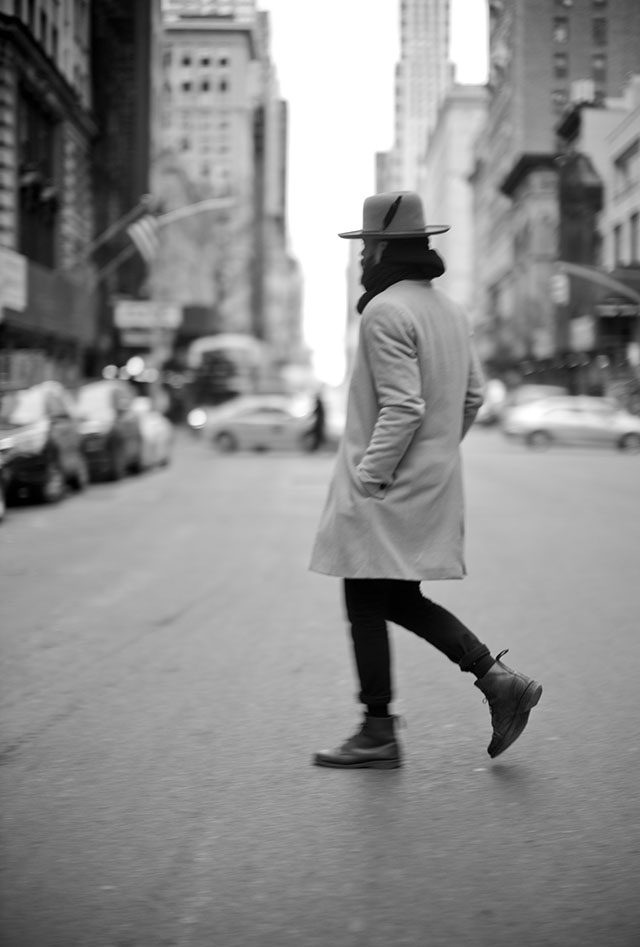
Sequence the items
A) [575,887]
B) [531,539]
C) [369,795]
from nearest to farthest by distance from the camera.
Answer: [575,887] → [369,795] → [531,539]

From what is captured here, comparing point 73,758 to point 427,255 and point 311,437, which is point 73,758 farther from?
point 311,437

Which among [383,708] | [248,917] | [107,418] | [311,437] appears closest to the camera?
[248,917]

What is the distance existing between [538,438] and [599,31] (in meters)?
31.9

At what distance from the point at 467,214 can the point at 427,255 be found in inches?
4794

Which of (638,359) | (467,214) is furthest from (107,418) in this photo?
(467,214)

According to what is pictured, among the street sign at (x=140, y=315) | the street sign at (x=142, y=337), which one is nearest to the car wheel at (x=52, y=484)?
the street sign at (x=140, y=315)

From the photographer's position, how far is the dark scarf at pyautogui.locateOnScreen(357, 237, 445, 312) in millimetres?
4418

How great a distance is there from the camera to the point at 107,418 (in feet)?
70.7

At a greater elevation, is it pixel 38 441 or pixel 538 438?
pixel 38 441

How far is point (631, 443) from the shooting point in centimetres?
3872

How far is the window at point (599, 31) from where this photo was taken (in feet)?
23.9

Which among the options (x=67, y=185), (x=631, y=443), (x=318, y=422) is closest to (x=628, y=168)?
(x=318, y=422)

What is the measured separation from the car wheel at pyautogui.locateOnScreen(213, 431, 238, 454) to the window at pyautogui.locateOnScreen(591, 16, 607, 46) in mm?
29723

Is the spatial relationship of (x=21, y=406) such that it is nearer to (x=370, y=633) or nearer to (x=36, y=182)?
(x=370, y=633)
